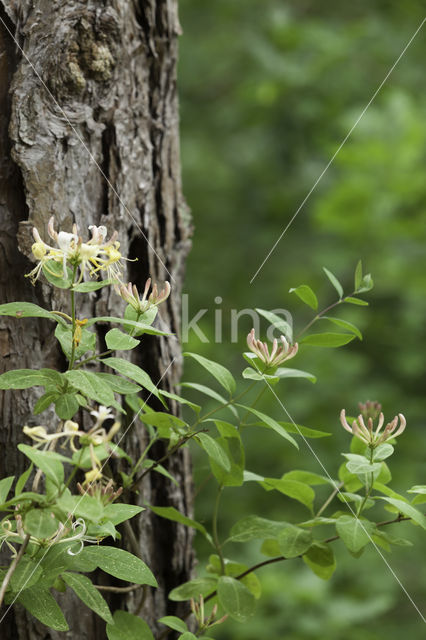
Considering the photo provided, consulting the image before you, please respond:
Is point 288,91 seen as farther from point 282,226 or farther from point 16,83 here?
Answer: point 16,83

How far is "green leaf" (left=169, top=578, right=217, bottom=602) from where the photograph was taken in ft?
3.76

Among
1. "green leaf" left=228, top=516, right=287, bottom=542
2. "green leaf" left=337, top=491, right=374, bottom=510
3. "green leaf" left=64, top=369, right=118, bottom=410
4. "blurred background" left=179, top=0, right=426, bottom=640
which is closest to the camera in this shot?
"green leaf" left=64, top=369, right=118, bottom=410

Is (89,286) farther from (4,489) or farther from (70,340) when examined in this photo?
(4,489)

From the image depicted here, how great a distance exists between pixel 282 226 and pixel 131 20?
2.85 metres

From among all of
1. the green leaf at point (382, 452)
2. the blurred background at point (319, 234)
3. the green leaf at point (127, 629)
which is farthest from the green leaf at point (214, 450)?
the blurred background at point (319, 234)

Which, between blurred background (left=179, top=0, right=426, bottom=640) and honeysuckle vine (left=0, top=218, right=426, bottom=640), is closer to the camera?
honeysuckle vine (left=0, top=218, right=426, bottom=640)

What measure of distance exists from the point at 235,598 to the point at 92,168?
2.56 ft

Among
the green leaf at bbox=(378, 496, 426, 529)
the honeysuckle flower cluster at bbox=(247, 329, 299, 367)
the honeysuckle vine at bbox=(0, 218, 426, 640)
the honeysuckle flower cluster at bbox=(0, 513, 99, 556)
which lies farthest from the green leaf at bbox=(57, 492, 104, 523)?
the green leaf at bbox=(378, 496, 426, 529)

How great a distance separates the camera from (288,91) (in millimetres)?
3574

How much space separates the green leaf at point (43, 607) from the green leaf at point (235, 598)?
0.31 metres

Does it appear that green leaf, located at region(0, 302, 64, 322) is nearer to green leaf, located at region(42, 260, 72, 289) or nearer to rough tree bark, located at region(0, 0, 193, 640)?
green leaf, located at region(42, 260, 72, 289)

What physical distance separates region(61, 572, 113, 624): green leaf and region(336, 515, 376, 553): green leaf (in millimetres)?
349

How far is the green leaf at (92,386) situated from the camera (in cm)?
83

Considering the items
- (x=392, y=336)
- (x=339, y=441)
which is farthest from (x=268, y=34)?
(x=339, y=441)
